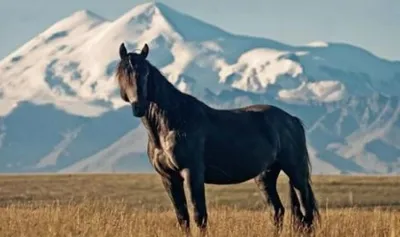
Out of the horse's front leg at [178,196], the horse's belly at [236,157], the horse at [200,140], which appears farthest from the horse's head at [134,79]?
the horse's belly at [236,157]

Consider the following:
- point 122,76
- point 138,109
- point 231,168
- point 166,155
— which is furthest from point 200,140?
point 122,76

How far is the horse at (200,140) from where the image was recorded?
14562 millimetres

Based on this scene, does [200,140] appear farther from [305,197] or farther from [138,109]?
[305,197]

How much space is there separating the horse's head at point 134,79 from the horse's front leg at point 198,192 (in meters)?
1.30

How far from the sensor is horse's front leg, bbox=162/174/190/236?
49.9 feet

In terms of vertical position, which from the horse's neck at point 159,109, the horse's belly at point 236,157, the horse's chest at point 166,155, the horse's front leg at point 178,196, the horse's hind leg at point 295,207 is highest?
the horse's neck at point 159,109

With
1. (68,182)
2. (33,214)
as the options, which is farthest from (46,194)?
(33,214)

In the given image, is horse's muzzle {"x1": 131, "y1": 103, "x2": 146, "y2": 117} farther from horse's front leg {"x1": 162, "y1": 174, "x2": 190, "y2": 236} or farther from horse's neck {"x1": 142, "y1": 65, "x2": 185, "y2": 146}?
horse's front leg {"x1": 162, "y1": 174, "x2": 190, "y2": 236}

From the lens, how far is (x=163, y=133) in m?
14.7

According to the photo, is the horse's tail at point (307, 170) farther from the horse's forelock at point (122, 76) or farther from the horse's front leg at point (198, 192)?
the horse's forelock at point (122, 76)

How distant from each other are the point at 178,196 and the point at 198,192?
68 centimetres

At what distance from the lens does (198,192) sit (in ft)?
48.6

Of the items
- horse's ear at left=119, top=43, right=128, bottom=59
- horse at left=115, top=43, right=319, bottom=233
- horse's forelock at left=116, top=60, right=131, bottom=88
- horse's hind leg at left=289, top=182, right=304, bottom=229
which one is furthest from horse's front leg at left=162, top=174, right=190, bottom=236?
horse's hind leg at left=289, top=182, right=304, bottom=229

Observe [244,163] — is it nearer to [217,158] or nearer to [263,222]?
[217,158]
